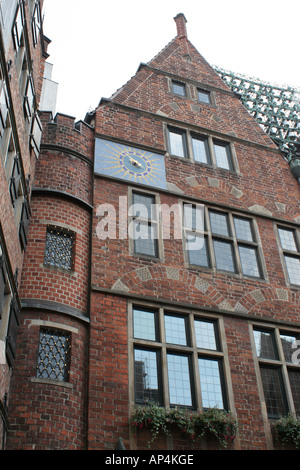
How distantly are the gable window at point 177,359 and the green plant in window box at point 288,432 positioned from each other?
42.6 inches

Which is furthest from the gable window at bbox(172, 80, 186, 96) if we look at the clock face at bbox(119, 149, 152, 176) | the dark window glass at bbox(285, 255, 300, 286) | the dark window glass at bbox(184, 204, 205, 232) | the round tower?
the dark window glass at bbox(285, 255, 300, 286)

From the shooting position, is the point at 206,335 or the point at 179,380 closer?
the point at 179,380

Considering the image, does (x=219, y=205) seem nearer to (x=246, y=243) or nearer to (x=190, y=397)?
(x=246, y=243)

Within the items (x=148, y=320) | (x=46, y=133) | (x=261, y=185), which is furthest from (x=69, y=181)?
(x=261, y=185)

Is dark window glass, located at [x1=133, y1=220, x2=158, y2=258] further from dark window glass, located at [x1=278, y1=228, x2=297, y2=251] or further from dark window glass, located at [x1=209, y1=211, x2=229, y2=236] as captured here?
dark window glass, located at [x1=278, y1=228, x2=297, y2=251]

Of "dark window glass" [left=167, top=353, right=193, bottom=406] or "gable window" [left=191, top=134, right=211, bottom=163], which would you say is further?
"gable window" [left=191, top=134, right=211, bottom=163]

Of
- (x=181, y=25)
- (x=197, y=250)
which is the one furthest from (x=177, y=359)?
(x=181, y=25)

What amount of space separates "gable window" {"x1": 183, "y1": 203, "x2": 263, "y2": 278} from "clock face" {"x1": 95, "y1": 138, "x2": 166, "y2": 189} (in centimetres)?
114

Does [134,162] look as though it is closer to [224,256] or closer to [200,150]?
[200,150]

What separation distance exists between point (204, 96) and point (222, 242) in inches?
238

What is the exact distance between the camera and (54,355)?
10641 mm

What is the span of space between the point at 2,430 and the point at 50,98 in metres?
10.4

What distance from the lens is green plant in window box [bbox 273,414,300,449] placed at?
11227mm

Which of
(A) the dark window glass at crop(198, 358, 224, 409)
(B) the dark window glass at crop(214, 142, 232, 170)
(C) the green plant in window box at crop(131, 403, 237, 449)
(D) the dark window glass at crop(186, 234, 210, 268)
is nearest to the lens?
(C) the green plant in window box at crop(131, 403, 237, 449)
